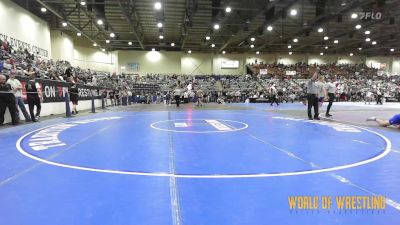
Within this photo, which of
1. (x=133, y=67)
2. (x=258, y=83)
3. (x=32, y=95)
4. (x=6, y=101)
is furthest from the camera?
(x=133, y=67)

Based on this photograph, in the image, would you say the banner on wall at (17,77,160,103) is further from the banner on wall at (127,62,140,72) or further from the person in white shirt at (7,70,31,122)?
the banner on wall at (127,62,140,72)

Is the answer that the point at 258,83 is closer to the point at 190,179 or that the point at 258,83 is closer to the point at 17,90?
the point at 17,90

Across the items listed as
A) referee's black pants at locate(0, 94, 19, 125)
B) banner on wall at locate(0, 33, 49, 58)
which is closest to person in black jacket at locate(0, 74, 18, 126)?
referee's black pants at locate(0, 94, 19, 125)

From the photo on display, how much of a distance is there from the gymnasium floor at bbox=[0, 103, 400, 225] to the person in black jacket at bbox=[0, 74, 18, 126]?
2.84 metres

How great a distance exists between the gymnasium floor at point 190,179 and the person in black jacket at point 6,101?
2.84m

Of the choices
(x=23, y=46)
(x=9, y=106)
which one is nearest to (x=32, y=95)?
(x=9, y=106)

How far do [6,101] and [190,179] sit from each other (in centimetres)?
810

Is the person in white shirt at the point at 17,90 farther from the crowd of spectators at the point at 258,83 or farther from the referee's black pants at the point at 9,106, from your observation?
the crowd of spectators at the point at 258,83

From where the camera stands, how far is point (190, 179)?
385 cm

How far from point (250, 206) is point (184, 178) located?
115cm

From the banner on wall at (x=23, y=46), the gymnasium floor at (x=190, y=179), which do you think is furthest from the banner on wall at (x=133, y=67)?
the gymnasium floor at (x=190, y=179)

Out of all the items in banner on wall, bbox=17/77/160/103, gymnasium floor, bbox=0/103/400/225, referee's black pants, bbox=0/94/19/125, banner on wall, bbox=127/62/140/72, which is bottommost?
gymnasium floor, bbox=0/103/400/225

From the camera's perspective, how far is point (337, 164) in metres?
4.65

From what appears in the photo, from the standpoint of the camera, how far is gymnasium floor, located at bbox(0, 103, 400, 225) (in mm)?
2754
